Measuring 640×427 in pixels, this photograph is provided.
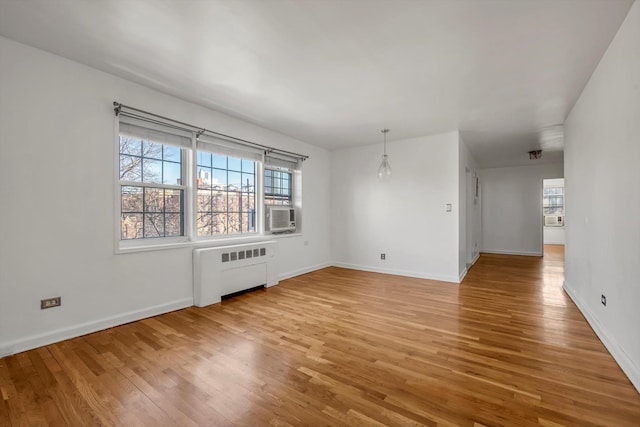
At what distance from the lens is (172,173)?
3.65m

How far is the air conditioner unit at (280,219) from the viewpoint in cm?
503

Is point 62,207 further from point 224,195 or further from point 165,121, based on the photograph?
point 224,195

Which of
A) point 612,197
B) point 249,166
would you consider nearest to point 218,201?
point 249,166

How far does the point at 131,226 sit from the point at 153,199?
40 cm

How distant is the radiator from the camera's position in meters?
3.70

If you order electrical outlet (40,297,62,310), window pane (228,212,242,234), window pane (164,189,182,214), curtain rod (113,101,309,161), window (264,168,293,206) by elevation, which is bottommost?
electrical outlet (40,297,62,310)

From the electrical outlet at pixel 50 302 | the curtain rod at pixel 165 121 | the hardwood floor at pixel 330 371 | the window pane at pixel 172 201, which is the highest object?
the curtain rod at pixel 165 121

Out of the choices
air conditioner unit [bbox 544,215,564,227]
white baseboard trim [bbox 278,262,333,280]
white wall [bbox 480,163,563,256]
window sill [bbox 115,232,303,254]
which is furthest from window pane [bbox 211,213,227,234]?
air conditioner unit [bbox 544,215,564,227]

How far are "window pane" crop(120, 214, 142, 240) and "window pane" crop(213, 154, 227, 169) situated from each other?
50.0 inches

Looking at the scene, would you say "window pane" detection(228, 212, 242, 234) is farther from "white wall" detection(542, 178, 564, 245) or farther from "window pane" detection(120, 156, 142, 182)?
"white wall" detection(542, 178, 564, 245)

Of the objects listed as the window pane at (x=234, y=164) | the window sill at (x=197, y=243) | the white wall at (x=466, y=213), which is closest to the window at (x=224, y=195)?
the window pane at (x=234, y=164)

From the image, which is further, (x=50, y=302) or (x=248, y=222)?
(x=248, y=222)

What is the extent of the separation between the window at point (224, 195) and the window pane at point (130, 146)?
71cm

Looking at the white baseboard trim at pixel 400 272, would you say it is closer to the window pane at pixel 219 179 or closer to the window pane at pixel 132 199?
the window pane at pixel 219 179
